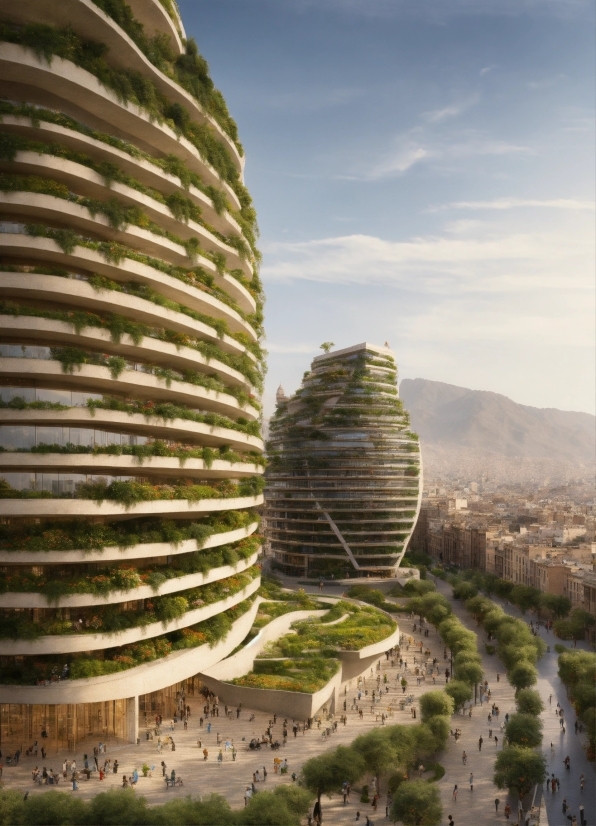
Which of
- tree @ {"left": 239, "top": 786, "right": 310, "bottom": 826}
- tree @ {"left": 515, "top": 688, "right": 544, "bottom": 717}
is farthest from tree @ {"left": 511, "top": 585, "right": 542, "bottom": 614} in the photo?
tree @ {"left": 239, "top": 786, "right": 310, "bottom": 826}

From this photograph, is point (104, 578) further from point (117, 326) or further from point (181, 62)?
point (181, 62)

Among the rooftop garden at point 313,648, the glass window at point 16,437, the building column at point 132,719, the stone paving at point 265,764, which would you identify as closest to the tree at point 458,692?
the stone paving at point 265,764

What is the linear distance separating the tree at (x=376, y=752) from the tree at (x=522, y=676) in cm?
2088

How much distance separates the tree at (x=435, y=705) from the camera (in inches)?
1934

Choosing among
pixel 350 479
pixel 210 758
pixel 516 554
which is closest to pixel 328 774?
pixel 210 758

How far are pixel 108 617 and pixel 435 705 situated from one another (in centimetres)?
2080

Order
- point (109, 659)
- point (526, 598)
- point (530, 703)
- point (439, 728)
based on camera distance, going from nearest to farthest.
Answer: point (109, 659), point (439, 728), point (530, 703), point (526, 598)

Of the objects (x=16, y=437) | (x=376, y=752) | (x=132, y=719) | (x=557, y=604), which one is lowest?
(x=557, y=604)

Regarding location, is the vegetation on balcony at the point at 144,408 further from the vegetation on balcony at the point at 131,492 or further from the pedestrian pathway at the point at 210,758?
the pedestrian pathway at the point at 210,758

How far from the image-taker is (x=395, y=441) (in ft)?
369

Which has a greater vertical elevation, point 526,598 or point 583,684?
point 583,684

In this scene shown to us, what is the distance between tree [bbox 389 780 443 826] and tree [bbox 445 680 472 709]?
17763 mm

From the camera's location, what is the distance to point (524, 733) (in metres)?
45.4

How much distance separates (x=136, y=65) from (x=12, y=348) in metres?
18.0
